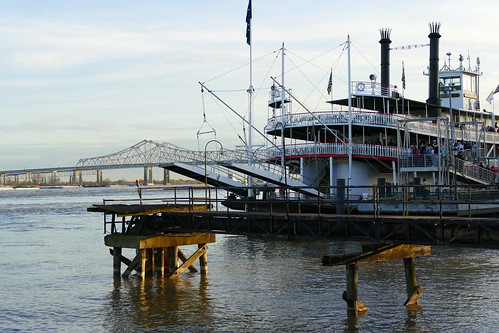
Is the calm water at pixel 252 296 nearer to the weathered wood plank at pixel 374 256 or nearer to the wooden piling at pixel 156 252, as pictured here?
the wooden piling at pixel 156 252

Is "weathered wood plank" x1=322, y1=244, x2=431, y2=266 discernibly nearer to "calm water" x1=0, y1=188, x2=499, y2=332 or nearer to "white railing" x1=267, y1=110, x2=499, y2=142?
"calm water" x1=0, y1=188, x2=499, y2=332

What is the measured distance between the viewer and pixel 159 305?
23.6 metres

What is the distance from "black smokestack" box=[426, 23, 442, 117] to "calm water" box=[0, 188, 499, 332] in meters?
16.2

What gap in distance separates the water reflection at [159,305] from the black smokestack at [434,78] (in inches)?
1108

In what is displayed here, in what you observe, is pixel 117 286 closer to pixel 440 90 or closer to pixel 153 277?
pixel 153 277

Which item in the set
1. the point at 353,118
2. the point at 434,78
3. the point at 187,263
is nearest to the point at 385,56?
the point at 434,78

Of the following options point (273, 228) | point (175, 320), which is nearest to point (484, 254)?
point (273, 228)

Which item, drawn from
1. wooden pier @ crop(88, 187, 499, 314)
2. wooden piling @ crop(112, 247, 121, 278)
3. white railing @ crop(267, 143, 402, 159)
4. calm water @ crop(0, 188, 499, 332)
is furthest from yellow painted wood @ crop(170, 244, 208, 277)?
white railing @ crop(267, 143, 402, 159)

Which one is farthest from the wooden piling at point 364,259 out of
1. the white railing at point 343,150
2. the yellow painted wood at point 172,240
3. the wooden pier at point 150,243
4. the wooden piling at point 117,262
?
the white railing at point 343,150

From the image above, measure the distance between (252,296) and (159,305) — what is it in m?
3.23

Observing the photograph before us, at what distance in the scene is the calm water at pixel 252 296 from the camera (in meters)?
20.9

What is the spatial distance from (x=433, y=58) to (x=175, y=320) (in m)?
37.2

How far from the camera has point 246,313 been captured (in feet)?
73.1

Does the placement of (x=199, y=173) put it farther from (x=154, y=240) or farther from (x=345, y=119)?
(x=154, y=240)
